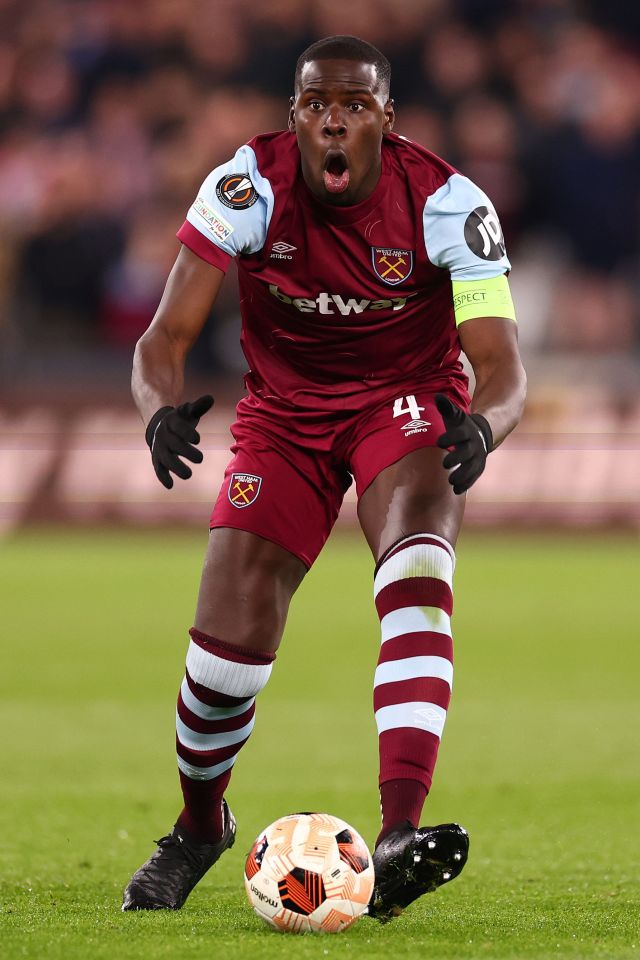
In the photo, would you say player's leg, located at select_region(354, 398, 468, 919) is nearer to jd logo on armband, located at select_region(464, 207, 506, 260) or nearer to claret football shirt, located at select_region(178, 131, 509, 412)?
claret football shirt, located at select_region(178, 131, 509, 412)

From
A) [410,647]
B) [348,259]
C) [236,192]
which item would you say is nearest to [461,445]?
[410,647]

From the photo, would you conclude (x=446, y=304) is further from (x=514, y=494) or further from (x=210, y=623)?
(x=514, y=494)

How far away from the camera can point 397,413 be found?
4301 mm

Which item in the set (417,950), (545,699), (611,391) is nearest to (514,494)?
(611,391)

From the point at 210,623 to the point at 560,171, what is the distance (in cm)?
1232

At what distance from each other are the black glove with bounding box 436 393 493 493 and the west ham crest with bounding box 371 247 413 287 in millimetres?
590

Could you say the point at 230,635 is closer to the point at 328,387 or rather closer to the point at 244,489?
the point at 244,489

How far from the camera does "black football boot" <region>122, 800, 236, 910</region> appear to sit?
13.4 ft

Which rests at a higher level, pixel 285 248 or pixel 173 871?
pixel 285 248

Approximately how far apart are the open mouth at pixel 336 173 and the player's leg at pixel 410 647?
0.64 m

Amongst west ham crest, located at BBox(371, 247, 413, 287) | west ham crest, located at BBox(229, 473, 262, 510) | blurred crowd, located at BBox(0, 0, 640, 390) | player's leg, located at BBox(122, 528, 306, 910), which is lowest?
player's leg, located at BBox(122, 528, 306, 910)

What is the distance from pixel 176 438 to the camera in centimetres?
393

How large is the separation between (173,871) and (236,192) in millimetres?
1778

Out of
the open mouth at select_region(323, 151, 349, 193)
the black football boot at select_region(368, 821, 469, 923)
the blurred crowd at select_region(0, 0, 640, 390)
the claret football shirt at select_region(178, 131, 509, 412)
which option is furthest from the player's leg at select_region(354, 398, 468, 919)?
the blurred crowd at select_region(0, 0, 640, 390)
